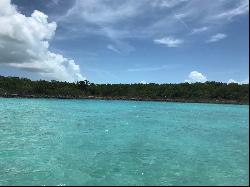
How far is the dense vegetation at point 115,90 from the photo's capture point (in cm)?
12850

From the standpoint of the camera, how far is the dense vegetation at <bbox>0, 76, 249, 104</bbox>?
12850 centimetres

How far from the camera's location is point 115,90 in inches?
5684

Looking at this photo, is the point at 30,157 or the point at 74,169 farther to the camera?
the point at 30,157

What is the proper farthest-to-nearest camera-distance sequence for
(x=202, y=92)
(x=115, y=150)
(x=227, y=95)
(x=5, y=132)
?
(x=202, y=92)
(x=227, y=95)
(x=5, y=132)
(x=115, y=150)

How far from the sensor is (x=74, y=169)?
14.7 meters

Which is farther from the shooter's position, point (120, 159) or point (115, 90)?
point (115, 90)

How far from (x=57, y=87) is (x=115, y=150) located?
12757 centimetres

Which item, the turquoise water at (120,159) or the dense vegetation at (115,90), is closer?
the turquoise water at (120,159)

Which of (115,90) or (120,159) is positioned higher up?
(115,90)

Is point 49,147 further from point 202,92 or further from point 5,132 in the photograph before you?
point 202,92

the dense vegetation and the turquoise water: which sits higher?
the dense vegetation

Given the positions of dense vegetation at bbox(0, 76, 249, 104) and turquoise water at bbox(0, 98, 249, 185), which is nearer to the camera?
turquoise water at bbox(0, 98, 249, 185)

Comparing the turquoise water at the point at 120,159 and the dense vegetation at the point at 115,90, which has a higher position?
the dense vegetation at the point at 115,90

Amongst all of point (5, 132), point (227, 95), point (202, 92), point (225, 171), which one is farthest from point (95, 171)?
point (202, 92)
